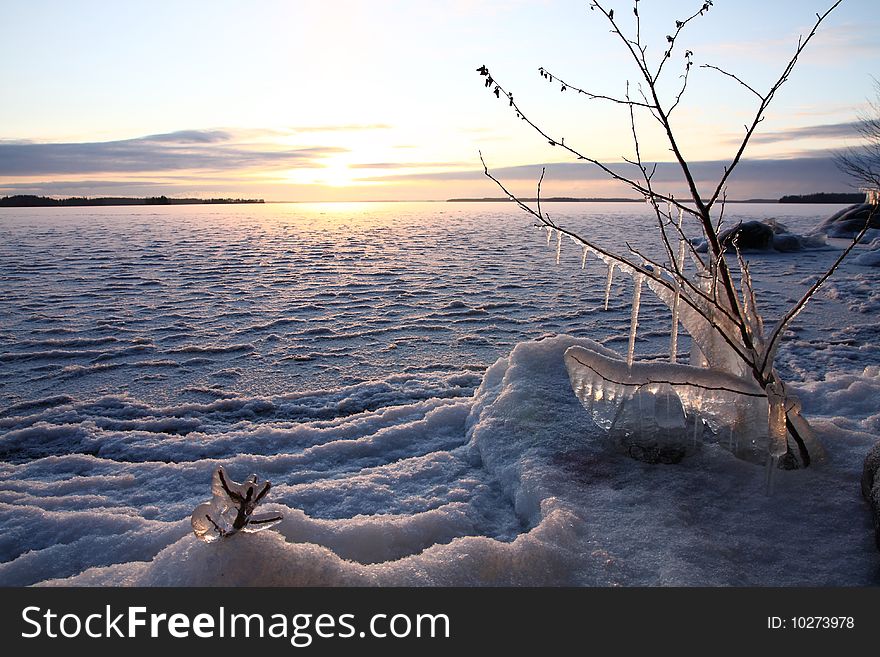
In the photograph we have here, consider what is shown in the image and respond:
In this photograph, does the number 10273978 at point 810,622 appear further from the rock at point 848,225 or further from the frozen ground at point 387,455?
the rock at point 848,225

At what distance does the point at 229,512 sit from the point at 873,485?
299cm

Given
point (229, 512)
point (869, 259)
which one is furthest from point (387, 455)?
point (869, 259)

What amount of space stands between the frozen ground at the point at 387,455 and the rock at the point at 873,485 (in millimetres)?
75

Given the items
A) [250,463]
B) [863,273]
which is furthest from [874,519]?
[863,273]

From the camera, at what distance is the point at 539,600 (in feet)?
7.33

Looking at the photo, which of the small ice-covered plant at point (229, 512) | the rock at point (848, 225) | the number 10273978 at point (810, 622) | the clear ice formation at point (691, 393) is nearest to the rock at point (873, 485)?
the clear ice formation at point (691, 393)

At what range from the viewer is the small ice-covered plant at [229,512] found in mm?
2139

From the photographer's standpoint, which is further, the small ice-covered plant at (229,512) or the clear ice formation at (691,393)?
the clear ice formation at (691,393)

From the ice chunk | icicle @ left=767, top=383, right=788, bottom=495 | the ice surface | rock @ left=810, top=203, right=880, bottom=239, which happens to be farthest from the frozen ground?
rock @ left=810, top=203, right=880, bottom=239

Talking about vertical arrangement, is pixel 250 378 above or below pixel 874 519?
below

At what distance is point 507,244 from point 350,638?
68.0 feet

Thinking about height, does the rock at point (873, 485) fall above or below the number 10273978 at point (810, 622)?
above

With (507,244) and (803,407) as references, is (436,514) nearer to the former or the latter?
(803,407)

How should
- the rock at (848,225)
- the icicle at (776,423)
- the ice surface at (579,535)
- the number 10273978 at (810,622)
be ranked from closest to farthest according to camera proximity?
the number 10273978 at (810,622)
the ice surface at (579,535)
the icicle at (776,423)
the rock at (848,225)
